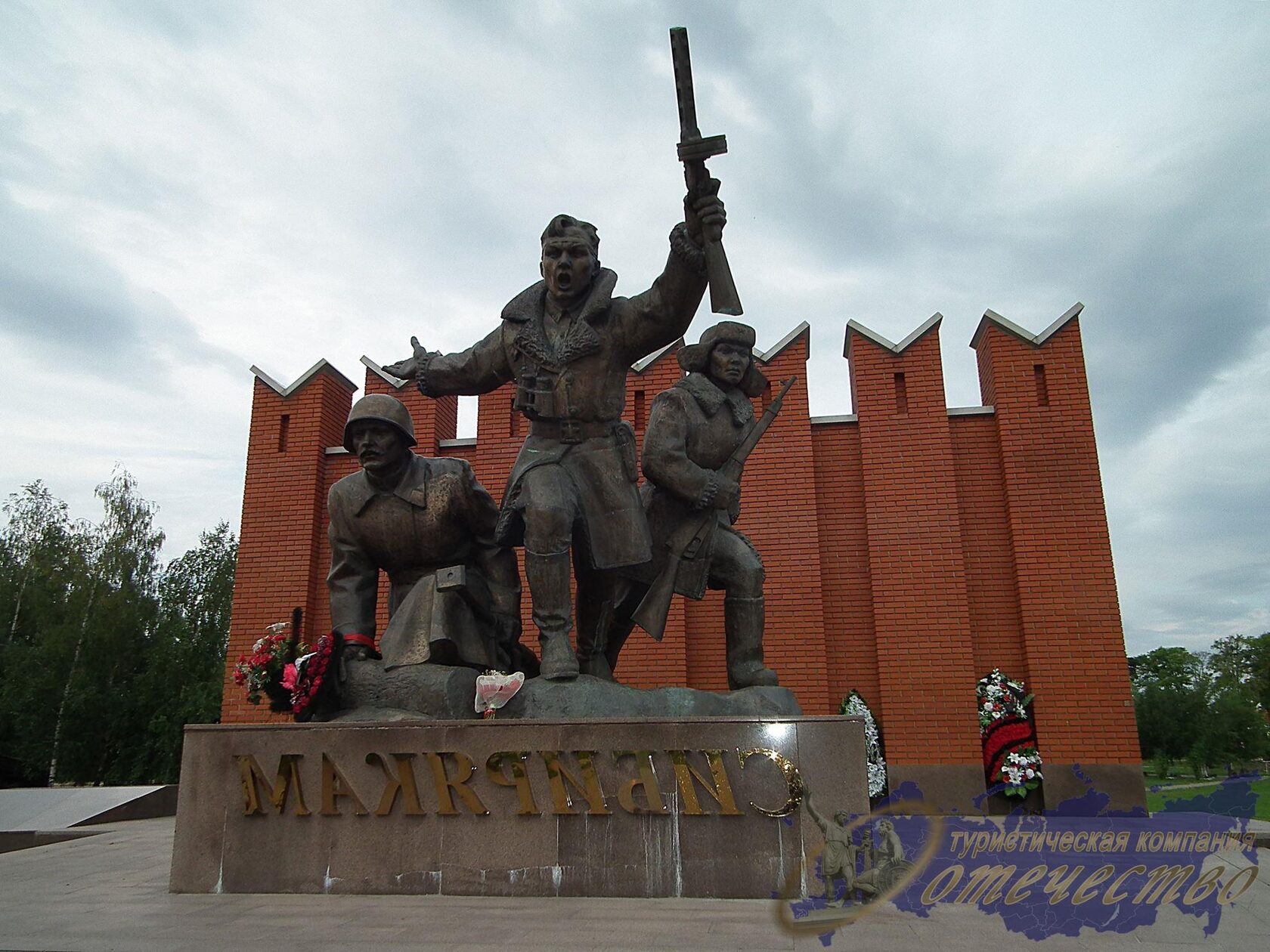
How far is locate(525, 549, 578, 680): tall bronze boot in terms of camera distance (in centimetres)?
523

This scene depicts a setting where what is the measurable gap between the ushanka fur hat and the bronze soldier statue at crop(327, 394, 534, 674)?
1543 millimetres

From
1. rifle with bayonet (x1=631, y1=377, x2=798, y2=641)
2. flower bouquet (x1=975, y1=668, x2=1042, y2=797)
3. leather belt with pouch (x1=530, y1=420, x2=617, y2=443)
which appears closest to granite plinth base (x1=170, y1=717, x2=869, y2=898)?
rifle with bayonet (x1=631, y1=377, x2=798, y2=641)

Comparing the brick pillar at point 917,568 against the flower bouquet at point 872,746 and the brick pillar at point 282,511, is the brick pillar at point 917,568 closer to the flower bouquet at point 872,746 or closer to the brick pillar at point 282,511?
the flower bouquet at point 872,746

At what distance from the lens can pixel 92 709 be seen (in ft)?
66.1

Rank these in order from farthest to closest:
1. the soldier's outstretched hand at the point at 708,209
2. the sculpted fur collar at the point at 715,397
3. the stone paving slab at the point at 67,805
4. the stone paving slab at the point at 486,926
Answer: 1. the stone paving slab at the point at 67,805
2. the sculpted fur collar at the point at 715,397
3. the soldier's outstretched hand at the point at 708,209
4. the stone paving slab at the point at 486,926

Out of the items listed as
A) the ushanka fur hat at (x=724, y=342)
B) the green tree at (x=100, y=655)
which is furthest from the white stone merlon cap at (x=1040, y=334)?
the green tree at (x=100, y=655)

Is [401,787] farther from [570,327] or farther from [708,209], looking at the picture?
[708,209]

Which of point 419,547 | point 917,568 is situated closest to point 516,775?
point 419,547

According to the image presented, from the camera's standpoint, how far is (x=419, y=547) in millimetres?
5809

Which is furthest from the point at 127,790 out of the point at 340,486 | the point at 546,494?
the point at 546,494

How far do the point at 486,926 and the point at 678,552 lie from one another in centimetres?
235

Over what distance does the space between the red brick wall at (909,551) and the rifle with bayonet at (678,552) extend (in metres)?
6.38

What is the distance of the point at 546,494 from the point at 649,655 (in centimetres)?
691

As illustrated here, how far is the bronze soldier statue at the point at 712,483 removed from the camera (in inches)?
211
